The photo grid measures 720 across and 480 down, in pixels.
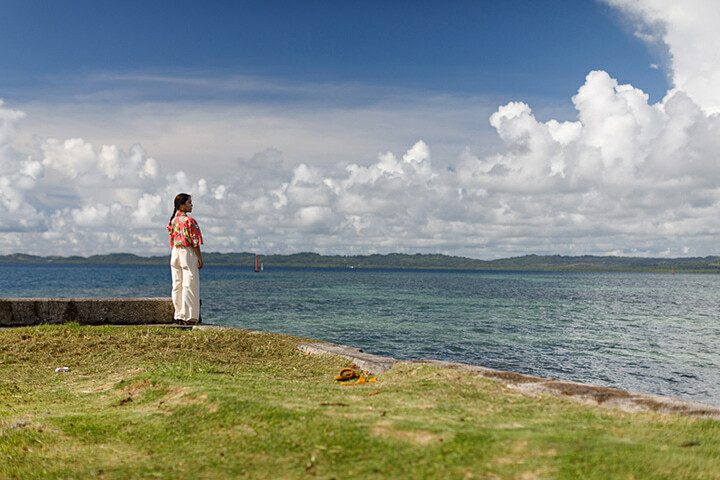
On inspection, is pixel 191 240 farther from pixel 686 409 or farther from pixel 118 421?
pixel 686 409

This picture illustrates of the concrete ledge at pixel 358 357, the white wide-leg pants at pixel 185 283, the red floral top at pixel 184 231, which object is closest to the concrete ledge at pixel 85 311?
the white wide-leg pants at pixel 185 283

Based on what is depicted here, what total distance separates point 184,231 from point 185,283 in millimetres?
1210

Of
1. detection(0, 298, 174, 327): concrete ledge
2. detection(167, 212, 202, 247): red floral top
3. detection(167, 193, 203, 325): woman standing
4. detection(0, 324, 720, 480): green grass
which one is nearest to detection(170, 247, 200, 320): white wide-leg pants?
detection(167, 193, 203, 325): woman standing

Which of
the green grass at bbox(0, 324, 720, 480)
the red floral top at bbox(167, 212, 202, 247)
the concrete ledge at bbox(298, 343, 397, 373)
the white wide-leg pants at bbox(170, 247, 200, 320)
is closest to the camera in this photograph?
the green grass at bbox(0, 324, 720, 480)

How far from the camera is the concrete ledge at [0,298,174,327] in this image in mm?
11586

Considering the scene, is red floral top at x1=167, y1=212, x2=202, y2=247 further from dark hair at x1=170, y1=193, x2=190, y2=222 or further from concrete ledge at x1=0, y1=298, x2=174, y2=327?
concrete ledge at x1=0, y1=298, x2=174, y2=327

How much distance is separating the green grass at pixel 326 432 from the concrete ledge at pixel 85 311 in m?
4.79

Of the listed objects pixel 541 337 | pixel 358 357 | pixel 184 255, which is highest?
pixel 184 255

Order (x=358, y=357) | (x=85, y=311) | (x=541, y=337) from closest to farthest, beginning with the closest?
(x=358, y=357) → (x=85, y=311) → (x=541, y=337)

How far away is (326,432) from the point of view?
421 cm

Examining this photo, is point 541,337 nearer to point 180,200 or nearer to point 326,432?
point 180,200

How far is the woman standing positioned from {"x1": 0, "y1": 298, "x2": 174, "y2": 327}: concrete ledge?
1.01m

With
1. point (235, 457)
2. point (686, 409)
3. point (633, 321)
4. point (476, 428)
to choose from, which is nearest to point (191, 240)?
point (235, 457)

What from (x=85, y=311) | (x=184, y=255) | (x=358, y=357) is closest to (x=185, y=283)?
(x=184, y=255)
